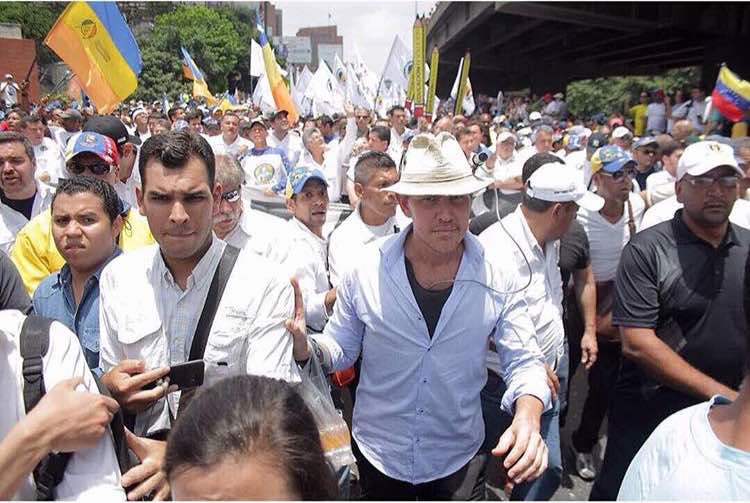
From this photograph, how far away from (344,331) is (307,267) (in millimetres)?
903

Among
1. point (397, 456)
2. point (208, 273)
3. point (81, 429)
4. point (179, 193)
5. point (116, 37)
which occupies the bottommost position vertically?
point (397, 456)

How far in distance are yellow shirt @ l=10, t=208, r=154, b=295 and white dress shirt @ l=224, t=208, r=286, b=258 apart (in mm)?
415

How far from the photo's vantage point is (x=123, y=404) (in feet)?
5.43

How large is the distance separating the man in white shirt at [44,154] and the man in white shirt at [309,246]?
367 centimetres

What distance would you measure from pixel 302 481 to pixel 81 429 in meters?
0.53

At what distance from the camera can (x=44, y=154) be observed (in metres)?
6.76

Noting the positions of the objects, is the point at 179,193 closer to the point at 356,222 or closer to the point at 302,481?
the point at 302,481

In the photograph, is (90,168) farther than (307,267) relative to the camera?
Yes

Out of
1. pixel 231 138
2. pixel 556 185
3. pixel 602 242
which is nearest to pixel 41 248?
pixel 556 185

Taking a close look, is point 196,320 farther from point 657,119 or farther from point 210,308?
point 657,119

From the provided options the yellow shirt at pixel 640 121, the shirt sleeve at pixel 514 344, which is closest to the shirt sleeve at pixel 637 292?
the shirt sleeve at pixel 514 344

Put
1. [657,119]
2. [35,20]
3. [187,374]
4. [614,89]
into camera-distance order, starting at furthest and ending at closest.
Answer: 1. [614,89]
2. [35,20]
3. [657,119]
4. [187,374]

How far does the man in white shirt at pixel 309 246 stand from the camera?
3098 mm

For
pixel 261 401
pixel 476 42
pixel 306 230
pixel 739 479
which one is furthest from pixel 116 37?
pixel 476 42
